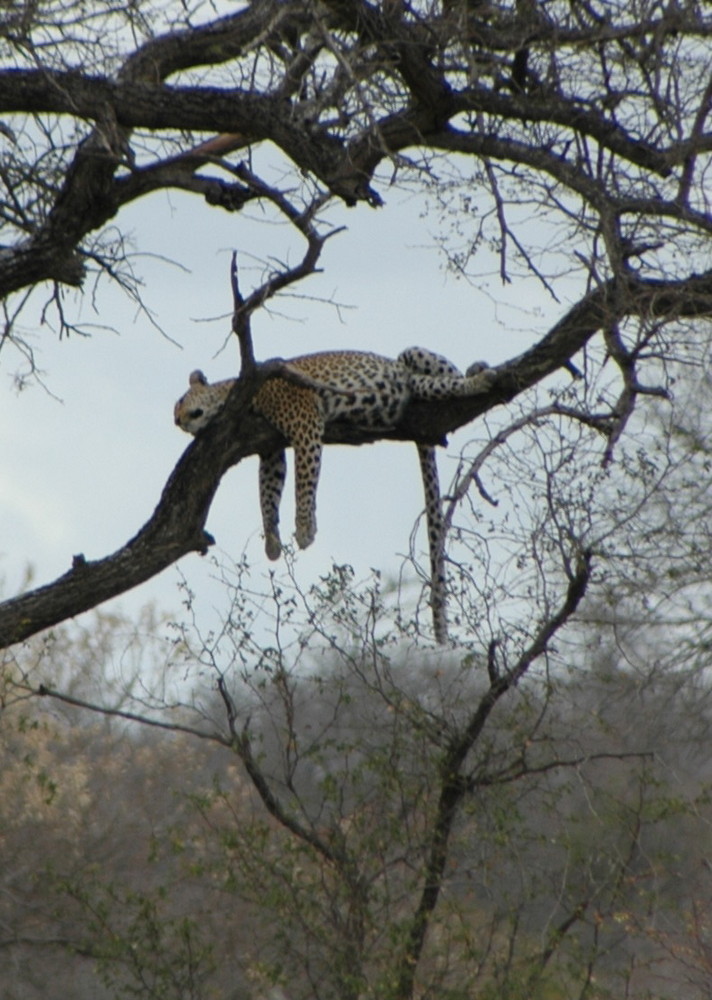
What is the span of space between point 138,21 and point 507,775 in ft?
12.6

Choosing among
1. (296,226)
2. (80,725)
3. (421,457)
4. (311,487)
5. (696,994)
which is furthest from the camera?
(80,725)

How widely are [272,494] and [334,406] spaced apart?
2.76 ft

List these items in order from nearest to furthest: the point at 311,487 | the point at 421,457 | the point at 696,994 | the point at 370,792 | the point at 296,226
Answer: the point at 296,226, the point at 370,792, the point at 311,487, the point at 421,457, the point at 696,994

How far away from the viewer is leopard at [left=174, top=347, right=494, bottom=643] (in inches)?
324

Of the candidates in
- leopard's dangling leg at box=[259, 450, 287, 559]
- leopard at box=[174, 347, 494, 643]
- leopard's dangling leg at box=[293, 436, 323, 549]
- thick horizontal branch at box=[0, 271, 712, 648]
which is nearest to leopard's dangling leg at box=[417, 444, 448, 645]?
leopard at box=[174, 347, 494, 643]

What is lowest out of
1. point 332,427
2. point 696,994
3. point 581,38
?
point 696,994

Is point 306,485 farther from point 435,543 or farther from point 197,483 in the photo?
point 197,483

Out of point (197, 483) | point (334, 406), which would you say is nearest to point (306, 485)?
point (334, 406)

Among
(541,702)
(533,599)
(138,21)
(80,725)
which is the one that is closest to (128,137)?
(138,21)

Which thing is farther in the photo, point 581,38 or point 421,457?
point 421,457

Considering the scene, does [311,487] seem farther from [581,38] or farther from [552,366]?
[581,38]

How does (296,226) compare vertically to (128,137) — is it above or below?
below

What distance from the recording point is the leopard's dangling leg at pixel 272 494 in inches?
362

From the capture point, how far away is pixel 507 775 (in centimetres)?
804
